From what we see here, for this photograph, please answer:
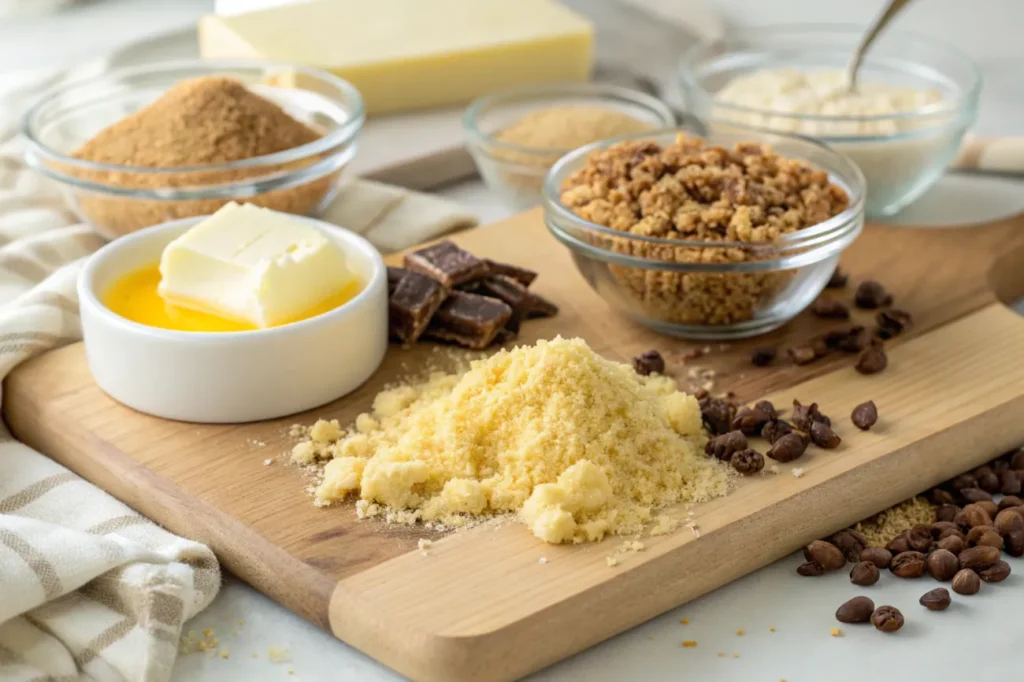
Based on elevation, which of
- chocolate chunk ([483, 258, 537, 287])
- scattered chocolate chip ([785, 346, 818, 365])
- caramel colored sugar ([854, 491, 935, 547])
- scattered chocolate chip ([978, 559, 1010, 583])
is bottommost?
caramel colored sugar ([854, 491, 935, 547])

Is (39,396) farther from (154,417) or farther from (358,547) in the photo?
(358,547)

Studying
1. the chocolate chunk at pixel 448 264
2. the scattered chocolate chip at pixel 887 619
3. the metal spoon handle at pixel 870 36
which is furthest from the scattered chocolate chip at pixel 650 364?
the metal spoon handle at pixel 870 36

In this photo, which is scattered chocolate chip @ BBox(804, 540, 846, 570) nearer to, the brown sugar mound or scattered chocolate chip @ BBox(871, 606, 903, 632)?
scattered chocolate chip @ BBox(871, 606, 903, 632)

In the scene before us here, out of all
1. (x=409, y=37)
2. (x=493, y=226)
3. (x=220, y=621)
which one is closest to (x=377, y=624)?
(x=220, y=621)

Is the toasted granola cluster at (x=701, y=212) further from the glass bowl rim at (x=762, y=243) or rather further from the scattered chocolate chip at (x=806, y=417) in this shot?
the scattered chocolate chip at (x=806, y=417)

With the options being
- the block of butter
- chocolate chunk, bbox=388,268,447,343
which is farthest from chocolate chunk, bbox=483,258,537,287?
the block of butter

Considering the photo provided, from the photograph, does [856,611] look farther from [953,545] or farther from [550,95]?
[550,95]
